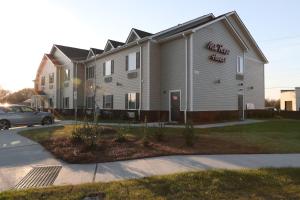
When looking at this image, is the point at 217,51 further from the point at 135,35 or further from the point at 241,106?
the point at 135,35

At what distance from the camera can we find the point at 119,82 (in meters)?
26.6

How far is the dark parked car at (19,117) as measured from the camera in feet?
68.2

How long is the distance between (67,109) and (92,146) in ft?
86.1

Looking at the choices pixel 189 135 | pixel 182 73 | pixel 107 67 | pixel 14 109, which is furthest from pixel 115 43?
pixel 189 135

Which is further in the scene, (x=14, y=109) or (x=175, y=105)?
(x=175, y=105)

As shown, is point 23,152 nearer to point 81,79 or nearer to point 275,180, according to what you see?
point 275,180

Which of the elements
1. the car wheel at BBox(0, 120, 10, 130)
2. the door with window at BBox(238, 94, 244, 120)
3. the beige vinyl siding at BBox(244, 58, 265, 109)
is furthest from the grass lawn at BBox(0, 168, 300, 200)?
the beige vinyl siding at BBox(244, 58, 265, 109)

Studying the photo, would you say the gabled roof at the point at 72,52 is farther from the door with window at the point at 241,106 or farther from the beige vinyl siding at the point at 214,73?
the door with window at the point at 241,106

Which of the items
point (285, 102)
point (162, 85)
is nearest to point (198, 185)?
point (162, 85)

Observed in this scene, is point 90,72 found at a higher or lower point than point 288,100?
higher

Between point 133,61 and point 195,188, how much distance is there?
19.5 metres

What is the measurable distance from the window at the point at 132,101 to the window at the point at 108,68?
3636 millimetres

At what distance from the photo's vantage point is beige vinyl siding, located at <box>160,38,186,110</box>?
70.7 feet

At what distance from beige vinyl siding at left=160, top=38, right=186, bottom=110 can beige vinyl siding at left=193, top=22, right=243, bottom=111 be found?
3.11ft
